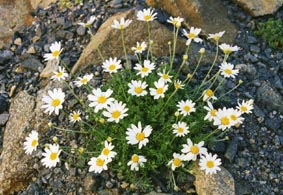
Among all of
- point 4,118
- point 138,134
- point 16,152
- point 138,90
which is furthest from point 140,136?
point 4,118

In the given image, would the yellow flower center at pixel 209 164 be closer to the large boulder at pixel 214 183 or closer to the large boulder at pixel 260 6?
the large boulder at pixel 214 183

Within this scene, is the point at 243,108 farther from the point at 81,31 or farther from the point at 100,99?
the point at 81,31

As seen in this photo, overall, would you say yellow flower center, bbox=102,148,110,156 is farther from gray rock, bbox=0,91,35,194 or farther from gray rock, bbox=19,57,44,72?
gray rock, bbox=19,57,44,72

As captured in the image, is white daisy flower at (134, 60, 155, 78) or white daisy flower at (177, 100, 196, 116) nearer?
white daisy flower at (177, 100, 196, 116)

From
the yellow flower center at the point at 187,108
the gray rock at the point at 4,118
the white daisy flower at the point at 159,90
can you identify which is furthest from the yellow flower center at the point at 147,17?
the gray rock at the point at 4,118

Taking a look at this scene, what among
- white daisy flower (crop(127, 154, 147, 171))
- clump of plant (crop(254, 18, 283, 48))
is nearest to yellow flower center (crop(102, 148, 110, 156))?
white daisy flower (crop(127, 154, 147, 171))

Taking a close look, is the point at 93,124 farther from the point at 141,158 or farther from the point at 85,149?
the point at 141,158
